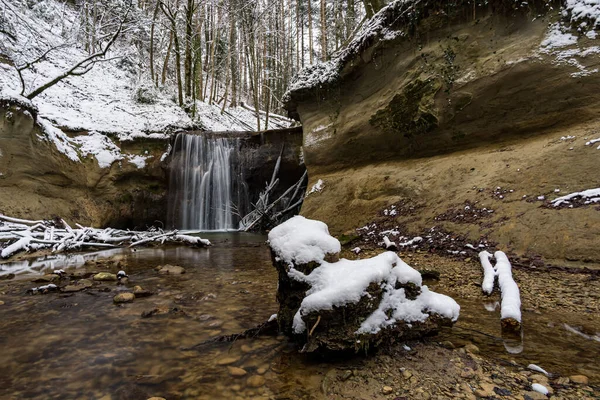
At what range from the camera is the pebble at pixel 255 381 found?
1.86m

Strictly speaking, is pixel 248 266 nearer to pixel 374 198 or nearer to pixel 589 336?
pixel 374 198

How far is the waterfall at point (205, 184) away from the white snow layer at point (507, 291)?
405 inches

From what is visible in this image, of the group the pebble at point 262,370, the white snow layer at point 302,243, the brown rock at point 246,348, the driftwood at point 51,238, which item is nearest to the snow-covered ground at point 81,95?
the driftwood at point 51,238

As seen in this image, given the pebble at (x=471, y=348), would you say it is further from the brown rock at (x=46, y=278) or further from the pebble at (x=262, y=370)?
the brown rock at (x=46, y=278)

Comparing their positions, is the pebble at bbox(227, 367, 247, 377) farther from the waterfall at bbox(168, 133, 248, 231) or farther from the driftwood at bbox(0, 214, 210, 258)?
the waterfall at bbox(168, 133, 248, 231)

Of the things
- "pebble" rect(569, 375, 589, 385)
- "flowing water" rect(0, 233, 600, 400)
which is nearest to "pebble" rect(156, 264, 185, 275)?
"flowing water" rect(0, 233, 600, 400)

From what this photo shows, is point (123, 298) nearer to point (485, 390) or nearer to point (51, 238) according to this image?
point (485, 390)

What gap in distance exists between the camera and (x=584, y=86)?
4.85m

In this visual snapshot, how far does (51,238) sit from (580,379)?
9.03 m

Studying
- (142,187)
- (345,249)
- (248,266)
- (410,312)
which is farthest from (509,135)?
(142,187)

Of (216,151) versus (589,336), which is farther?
(216,151)

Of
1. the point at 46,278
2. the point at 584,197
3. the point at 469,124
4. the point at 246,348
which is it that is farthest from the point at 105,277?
the point at 469,124

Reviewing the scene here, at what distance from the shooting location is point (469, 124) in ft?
20.5

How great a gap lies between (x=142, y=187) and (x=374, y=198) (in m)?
9.21
